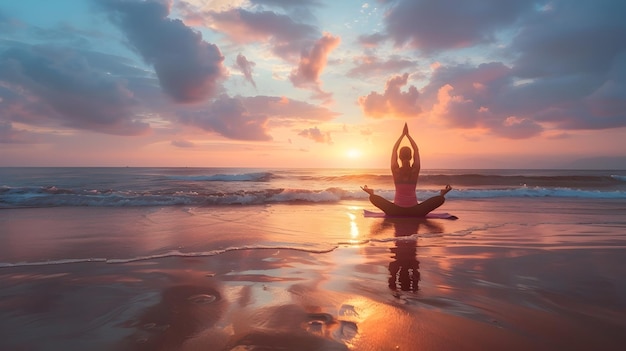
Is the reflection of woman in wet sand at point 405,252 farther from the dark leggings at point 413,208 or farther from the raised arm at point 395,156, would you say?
the raised arm at point 395,156

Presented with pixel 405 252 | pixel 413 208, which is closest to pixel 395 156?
pixel 413 208

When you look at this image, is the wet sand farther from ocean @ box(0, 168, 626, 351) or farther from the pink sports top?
the pink sports top

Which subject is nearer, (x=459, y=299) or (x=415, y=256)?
(x=459, y=299)

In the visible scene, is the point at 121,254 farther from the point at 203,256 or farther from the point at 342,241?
the point at 342,241

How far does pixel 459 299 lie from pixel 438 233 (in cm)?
433

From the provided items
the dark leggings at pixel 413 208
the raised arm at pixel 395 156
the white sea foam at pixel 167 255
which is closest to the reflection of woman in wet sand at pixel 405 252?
the dark leggings at pixel 413 208

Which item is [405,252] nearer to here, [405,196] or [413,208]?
[413,208]

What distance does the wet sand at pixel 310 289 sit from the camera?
266cm

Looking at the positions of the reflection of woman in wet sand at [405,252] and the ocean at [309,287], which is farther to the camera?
the reflection of woman in wet sand at [405,252]

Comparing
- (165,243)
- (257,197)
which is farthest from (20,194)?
(165,243)

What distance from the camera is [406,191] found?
10359mm

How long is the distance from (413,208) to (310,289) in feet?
23.3

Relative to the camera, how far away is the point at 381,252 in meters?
5.68

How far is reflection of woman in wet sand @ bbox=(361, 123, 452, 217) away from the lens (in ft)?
32.6
